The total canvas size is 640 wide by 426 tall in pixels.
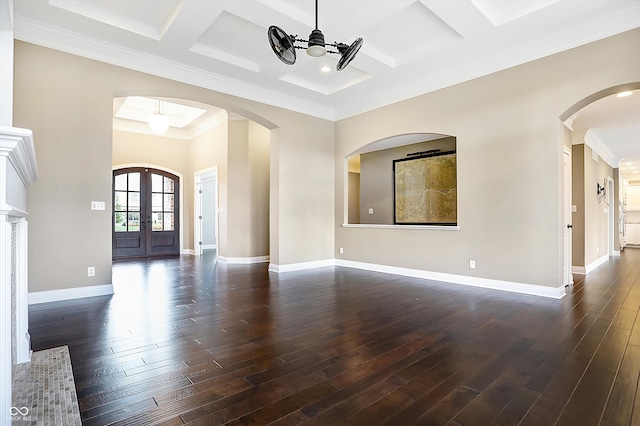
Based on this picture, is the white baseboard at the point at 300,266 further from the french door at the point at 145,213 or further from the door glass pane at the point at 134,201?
the door glass pane at the point at 134,201

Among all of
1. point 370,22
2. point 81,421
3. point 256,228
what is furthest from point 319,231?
point 81,421

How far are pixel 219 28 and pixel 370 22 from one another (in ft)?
6.27

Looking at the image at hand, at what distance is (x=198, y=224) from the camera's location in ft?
29.8

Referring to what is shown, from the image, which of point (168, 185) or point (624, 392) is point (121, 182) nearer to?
point (168, 185)

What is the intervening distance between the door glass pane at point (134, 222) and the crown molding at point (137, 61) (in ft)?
16.9

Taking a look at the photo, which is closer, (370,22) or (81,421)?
(81,421)

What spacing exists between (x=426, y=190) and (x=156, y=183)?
726cm

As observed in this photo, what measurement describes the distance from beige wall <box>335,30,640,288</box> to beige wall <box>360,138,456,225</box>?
2.31 m

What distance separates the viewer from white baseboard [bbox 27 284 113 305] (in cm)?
385

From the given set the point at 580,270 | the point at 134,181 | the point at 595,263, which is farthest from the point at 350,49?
the point at 134,181

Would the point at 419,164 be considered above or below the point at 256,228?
above

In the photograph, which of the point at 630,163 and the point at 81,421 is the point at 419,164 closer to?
the point at 81,421

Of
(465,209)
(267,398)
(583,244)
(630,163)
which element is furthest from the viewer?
(630,163)

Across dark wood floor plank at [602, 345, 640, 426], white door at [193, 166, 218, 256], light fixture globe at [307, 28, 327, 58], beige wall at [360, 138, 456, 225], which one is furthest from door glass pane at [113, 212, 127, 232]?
dark wood floor plank at [602, 345, 640, 426]
